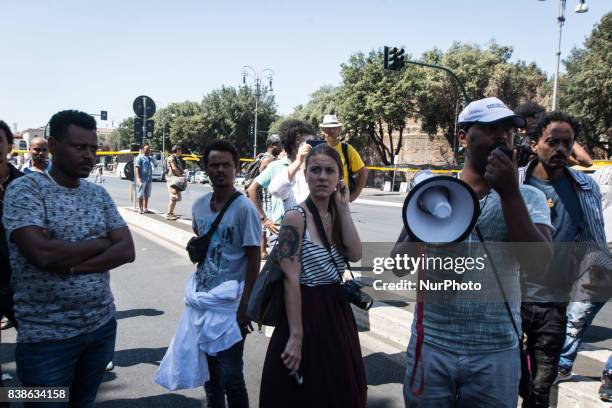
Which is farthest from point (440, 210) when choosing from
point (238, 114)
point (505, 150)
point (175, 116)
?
point (175, 116)

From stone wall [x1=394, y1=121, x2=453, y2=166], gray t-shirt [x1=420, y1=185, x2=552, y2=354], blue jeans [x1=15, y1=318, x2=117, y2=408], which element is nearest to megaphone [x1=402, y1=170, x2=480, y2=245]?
gray t-shirt [x1=420, y1=185, x2=552, y2=354]

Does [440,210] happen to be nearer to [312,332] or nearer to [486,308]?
[486,308]

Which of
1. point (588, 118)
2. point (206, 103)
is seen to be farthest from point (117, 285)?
point (206, 103)

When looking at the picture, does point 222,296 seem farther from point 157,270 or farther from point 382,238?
point 382,238

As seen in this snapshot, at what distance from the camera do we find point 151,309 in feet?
19.3

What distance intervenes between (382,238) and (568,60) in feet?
100

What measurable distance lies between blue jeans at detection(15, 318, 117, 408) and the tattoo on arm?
998 mm

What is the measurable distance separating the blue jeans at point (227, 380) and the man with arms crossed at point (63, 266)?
25.4 inches

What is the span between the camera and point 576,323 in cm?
356

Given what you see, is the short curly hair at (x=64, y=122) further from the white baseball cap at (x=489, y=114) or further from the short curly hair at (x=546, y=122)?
the short curly hair at (x=546, y=122)

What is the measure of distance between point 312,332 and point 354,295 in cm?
28

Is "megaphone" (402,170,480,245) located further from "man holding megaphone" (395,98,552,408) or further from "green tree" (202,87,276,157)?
"green tree" (202,87,276,157)

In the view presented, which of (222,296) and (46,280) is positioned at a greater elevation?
(46,280)

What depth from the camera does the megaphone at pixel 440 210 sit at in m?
1.78
